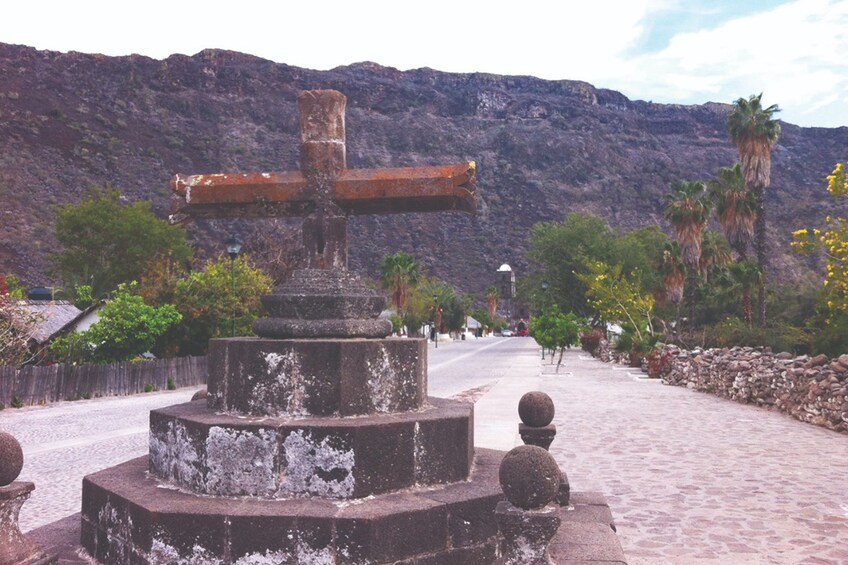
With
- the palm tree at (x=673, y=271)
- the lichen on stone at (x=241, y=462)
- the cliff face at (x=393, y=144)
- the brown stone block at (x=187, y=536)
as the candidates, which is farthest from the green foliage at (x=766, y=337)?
the cliff face at (x=393, y=144)

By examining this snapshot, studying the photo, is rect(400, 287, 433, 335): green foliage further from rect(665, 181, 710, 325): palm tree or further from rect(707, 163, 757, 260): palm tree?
rect(707, 163, 757, 260): palm tree

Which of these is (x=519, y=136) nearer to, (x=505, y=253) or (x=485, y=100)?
(x=485, y=100)

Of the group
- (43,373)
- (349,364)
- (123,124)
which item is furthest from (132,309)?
(123,124)

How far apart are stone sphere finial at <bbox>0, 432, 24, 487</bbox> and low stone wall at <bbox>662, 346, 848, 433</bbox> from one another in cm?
1273

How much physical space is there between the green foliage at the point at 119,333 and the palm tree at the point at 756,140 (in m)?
25.8

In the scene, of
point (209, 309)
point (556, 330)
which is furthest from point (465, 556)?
point (556, 330)

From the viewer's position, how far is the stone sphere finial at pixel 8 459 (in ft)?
11.8

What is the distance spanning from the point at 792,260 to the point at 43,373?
10857cm

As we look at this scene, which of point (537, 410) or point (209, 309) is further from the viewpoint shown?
point (209, 309)

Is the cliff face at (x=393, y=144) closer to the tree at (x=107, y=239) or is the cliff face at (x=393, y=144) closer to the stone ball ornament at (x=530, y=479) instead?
the tree at (x=107, y=239)

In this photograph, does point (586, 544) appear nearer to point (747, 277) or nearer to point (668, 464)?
point (668, 464)

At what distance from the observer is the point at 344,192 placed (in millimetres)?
5098

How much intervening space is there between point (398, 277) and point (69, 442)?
191ft

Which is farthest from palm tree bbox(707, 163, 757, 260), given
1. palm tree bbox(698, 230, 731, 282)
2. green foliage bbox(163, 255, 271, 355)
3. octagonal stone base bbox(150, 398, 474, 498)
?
octagonal stone base bbox(150, 398, 474, 498)
